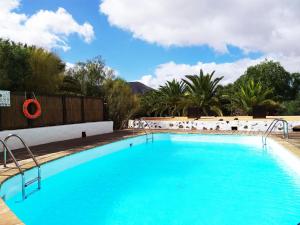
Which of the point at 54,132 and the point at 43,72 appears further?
the point at 43,72

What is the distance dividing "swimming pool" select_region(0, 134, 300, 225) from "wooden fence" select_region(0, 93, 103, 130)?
2924 millimetres

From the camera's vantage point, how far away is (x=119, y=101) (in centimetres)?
1852

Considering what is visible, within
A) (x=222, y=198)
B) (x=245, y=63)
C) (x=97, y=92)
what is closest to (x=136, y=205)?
(x=222, y=198)

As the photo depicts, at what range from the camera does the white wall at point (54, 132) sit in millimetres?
9972

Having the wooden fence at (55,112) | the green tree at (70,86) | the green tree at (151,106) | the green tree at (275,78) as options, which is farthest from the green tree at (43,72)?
the green tree at (275,78)

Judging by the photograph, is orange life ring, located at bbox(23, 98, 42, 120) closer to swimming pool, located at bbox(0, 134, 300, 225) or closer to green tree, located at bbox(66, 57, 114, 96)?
swimming pool, located at bbox(0, 134, 300, 225)

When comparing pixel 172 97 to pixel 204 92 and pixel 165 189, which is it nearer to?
pixel 204 92

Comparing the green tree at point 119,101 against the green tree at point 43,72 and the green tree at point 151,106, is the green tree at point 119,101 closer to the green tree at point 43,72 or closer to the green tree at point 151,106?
the green tree at point 43,72

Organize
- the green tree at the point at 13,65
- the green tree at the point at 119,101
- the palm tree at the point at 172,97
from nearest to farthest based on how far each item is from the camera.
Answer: the green tree at the point at 13,65, the green tree at the point at 119,101, the palm tree at the point at 172,97

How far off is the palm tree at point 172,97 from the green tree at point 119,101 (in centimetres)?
400

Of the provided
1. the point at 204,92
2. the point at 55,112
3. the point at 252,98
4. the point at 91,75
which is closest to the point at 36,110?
the point at 55,112

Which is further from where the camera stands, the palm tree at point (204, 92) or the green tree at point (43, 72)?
the palm tree at point (204, 92)

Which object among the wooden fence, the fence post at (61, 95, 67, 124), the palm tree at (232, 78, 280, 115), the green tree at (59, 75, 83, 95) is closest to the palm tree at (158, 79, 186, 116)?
the palm tree at (232, 78, 280, 115)

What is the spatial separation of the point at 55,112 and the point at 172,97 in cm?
1242
